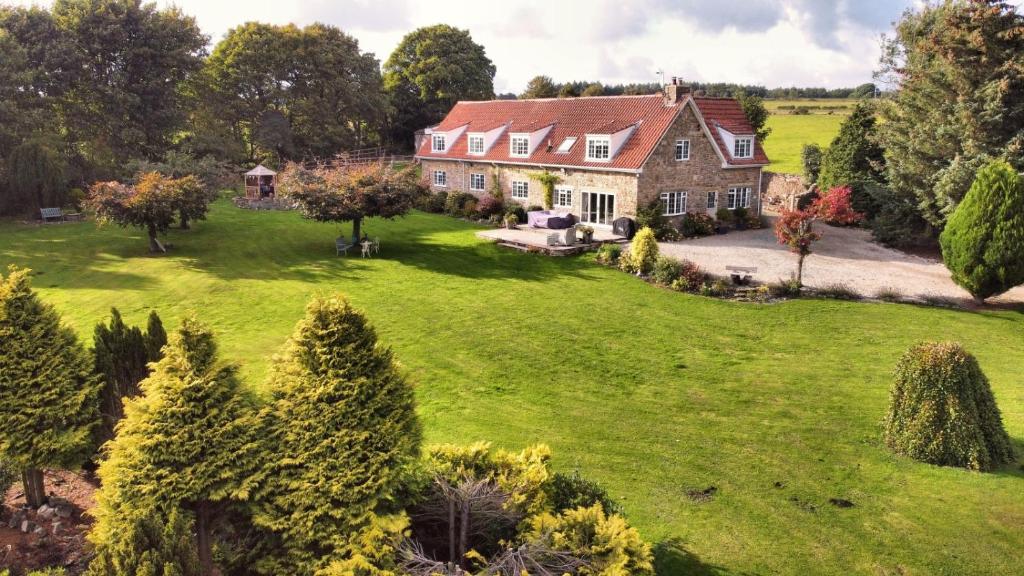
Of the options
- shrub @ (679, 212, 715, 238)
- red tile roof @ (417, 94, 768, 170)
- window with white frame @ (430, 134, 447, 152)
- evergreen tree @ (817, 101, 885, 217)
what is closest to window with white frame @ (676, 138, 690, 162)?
red tile roof @ (417, 94, 768, 170)

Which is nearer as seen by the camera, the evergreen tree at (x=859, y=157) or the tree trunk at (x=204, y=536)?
the tree trunk at (x=204, y=536)

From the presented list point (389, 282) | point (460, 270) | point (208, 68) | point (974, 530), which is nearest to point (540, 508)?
point (974, 530)

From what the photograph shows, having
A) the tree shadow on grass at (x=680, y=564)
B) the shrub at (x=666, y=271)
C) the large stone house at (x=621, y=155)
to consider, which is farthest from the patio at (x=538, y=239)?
the tree shadow on grass at (x=680, y=564)

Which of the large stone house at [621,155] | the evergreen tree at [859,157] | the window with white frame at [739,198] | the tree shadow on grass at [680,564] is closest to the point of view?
the tree shadow on grass at [680,564]

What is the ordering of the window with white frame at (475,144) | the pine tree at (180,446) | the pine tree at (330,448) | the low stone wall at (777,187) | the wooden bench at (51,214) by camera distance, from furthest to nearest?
the low stone wall at (777,187)
the window with white frame at (475,144)
the wooden bench at (51,214)
the pine tree at (330,448)
the pine tree at (180,446)

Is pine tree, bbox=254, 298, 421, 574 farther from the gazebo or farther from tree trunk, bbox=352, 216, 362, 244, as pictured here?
the gazebo

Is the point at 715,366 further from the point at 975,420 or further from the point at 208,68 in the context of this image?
the point at 208,68

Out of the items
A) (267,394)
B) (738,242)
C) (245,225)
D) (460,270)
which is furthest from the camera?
(245,225)

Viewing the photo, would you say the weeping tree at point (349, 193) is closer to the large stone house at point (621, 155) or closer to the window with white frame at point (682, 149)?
the large stone house at point (621, 155)
